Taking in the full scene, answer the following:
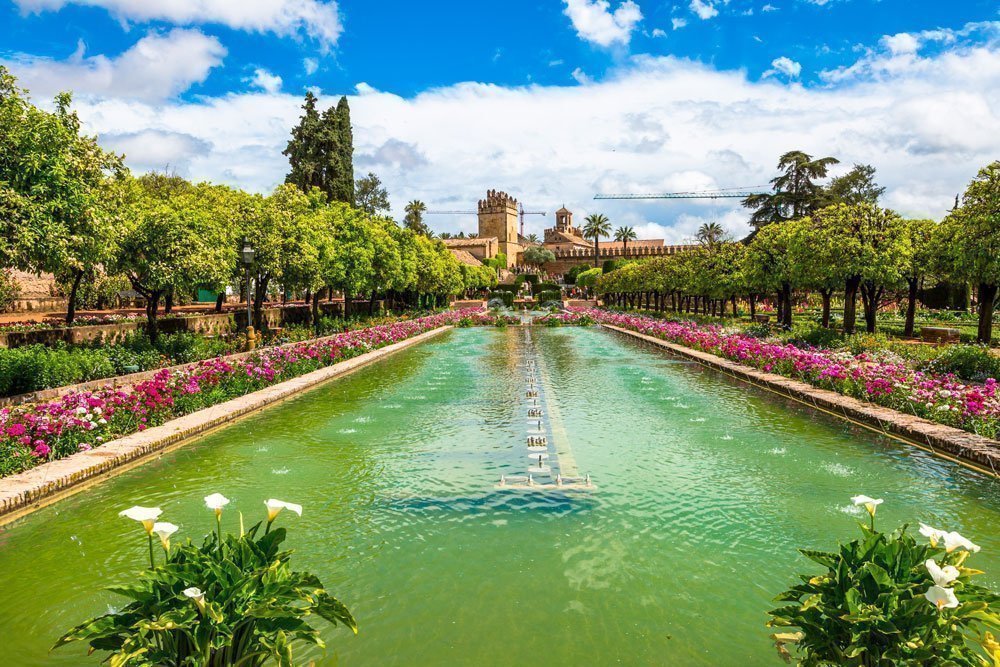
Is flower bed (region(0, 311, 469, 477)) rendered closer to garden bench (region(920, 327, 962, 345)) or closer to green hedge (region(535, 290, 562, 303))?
garden bench (region(920, 327, 962, 345))

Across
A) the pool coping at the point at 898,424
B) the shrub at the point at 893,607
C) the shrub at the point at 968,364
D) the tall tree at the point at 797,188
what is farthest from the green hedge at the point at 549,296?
the shrub at the point at 893,607

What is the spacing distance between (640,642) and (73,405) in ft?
24.5

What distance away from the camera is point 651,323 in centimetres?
2753

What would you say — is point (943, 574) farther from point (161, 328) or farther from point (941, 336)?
point (941, 336)

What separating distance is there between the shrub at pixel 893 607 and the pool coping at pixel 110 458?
6472 millimetres

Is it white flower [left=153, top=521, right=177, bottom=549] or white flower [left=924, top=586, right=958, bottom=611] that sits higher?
white flower [left=153, top=521, right=177, bottom=549]

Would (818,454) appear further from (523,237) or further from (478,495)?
(523,237)

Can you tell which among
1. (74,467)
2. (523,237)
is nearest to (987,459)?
(74,467)

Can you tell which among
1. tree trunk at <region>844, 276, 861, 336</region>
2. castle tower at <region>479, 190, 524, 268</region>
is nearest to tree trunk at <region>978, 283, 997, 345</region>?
tree trunk at <region>844, 276, 861, 336</region>

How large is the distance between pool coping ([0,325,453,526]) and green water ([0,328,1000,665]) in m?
0.21

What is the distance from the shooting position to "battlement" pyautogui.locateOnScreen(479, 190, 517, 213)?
373 ft

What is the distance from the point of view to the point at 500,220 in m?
114

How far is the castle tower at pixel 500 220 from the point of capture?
371 feet

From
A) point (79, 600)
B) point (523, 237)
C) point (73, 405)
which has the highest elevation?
point (523, 237)
